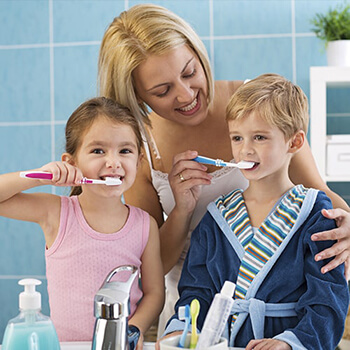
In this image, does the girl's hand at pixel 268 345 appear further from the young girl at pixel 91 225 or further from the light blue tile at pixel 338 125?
the light blue tile at pixel 338 125

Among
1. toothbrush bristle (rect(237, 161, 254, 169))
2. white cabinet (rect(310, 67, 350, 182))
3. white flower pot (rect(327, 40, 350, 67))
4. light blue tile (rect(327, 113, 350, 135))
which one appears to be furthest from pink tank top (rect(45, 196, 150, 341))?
light blue tile (rect(327, 113, 350, 135))

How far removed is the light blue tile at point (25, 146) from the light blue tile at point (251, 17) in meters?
0.99

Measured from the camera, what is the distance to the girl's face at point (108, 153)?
3.51 feet

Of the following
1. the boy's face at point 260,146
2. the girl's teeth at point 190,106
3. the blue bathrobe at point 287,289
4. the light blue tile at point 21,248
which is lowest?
the light blue tile at point 21,248

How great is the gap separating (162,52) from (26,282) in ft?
2.12

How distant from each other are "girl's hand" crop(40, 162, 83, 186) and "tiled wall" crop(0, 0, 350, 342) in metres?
1.66

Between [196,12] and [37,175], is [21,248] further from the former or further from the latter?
[37,175]

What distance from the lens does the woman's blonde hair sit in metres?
1.20

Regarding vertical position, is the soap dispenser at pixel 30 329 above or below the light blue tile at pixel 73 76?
below

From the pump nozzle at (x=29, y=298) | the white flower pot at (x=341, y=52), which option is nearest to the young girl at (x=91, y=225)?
the pump nozzle at (x=29, y=298)

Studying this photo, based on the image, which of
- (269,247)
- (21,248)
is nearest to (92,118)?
(269,247)

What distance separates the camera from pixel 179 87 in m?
1.21

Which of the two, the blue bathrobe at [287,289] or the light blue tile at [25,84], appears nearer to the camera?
the blue bathrobe at [287,289]

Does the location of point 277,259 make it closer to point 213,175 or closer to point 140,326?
point 140,326
